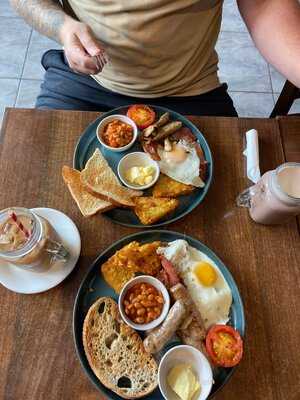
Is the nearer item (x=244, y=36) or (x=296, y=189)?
(x=296, y=189)

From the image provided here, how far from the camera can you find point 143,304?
0.77 m

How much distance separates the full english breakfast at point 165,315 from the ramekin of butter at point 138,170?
0.16 meters

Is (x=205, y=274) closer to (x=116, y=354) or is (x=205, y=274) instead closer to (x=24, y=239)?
(x=116, y=354)

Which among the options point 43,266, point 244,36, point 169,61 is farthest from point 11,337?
point 244,36

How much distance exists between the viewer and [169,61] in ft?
3.66

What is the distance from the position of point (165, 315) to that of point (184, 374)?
11 centimetres

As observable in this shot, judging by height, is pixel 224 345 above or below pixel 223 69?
above

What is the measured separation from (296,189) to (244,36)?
1.77 m

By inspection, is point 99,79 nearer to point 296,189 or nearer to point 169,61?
point 169,61

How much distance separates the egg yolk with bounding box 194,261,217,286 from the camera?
82 centimetres

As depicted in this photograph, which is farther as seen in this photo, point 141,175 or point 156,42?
point 156,42

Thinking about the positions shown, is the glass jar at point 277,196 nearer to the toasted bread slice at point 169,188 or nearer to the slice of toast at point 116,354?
the toasted bread slice at point 169,188

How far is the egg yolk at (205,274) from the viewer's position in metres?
0.82

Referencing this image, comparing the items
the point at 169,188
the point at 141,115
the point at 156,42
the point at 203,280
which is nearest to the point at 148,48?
the point at 156,42
